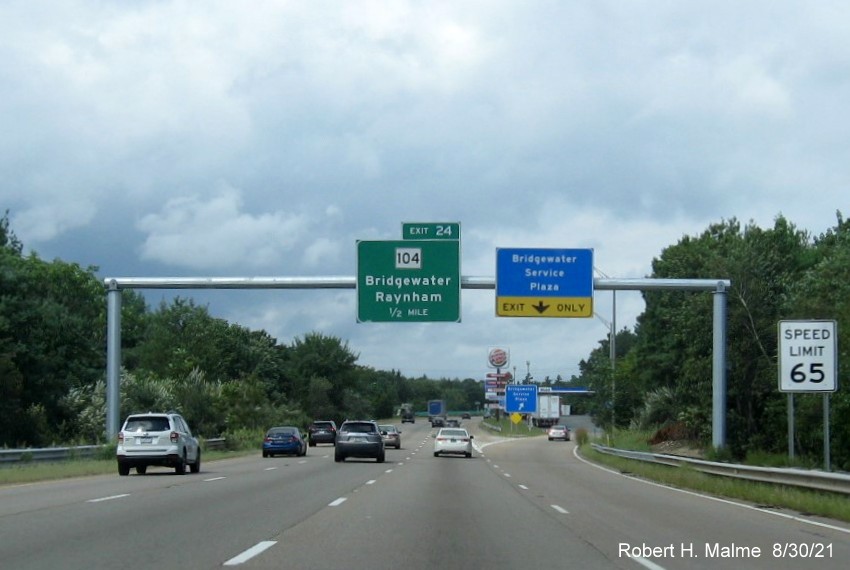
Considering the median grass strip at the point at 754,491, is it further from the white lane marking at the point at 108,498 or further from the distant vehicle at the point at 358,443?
the white lane marking at the point at 108,498

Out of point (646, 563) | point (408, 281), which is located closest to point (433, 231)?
point (408, 281)

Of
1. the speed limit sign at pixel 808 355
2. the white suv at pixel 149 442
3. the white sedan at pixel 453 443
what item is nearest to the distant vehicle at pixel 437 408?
the white sedan at pixel 453 443

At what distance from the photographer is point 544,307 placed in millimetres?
35156

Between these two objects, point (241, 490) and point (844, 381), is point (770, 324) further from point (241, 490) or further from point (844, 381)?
point (241, 490)

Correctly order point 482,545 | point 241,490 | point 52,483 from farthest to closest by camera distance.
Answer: point 52,483 → point 241,490 → point 482,545

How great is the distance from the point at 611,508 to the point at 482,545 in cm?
727

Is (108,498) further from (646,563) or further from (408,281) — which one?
(408,281)

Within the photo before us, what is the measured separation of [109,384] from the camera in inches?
1500

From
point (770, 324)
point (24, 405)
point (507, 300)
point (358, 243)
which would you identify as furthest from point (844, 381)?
point (24, 405)

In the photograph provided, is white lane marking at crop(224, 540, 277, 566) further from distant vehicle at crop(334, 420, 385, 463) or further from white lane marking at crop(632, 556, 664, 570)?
distant vehicle at crop(334, 420, 385, 463)

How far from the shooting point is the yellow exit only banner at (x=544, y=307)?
115 ft

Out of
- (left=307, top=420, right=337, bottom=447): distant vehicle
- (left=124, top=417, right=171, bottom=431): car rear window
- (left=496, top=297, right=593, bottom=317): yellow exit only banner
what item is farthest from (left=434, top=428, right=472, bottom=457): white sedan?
(left=307, top=420, right=337, bottom=447): distant vehicle

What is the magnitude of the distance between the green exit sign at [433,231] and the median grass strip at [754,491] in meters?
9.99

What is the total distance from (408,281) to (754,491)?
15153mm
